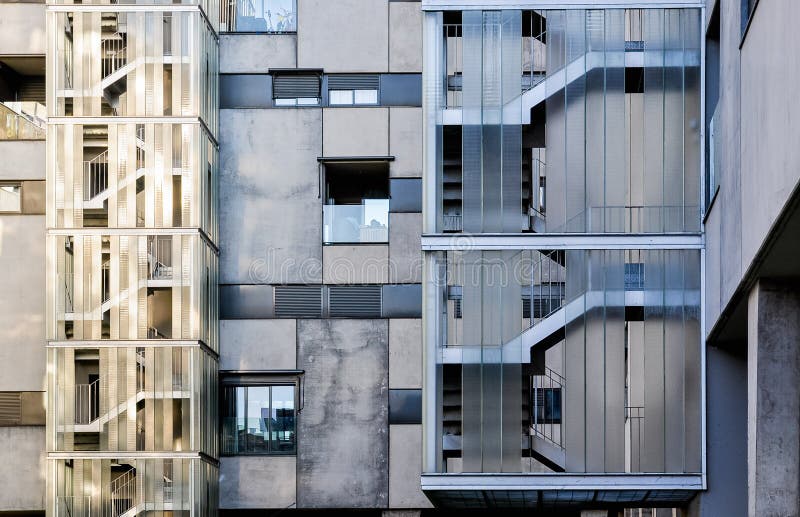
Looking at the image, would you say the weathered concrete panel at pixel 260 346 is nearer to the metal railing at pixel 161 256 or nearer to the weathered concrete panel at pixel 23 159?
the metal railing at pixel 161 256

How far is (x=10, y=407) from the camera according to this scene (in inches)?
1163

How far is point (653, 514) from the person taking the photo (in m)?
43.8

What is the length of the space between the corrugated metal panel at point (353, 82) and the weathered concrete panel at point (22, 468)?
10175mm

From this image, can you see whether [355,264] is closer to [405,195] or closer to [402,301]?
[402,301]

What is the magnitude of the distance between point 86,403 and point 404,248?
771cm

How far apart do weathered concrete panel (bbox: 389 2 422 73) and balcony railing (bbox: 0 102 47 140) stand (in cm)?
815

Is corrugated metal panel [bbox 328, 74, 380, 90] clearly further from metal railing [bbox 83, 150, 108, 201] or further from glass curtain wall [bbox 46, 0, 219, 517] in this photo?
metal railing [bbox 83, 150, 108, 201]

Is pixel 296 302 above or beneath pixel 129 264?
beneath

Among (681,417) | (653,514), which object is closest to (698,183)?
(681,417)

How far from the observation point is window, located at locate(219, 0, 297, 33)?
30.5 metres

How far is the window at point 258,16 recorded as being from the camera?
30.5 meters

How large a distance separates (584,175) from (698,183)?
6.78 ft

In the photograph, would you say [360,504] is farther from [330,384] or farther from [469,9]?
[469,9]

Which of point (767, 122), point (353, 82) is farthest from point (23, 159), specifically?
point (767, 122)
